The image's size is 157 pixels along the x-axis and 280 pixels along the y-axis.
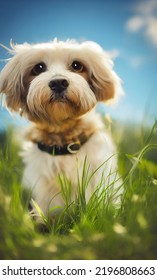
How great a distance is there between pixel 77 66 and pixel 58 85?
332 millimetres

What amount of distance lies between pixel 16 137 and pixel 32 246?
1424 mm

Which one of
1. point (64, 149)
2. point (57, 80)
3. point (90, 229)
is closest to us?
point (90, 229)

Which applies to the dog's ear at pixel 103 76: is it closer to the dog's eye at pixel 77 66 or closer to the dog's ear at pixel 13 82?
the dog's eye at pixel 77 66

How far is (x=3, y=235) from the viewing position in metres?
1.94

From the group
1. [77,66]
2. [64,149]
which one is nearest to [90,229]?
[64,149]

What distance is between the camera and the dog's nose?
8.08 feet

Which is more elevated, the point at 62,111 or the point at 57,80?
the point at 57,80

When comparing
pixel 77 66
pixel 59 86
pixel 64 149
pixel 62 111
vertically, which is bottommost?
pixel 64 149

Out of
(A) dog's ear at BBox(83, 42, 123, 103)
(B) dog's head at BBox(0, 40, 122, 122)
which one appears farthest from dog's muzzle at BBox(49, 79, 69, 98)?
(A) dog's ear at BBox(83, 42, 123, 103)

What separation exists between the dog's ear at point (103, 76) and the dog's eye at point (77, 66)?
6 cm

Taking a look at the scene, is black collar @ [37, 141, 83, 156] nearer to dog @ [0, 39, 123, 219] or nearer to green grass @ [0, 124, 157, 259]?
dog @ [0, 39, 123, 219]

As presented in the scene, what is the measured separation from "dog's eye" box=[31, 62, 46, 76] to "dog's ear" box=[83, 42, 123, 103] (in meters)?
0.27

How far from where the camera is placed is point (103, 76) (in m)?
2.85

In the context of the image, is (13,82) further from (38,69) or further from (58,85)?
(58,85)
